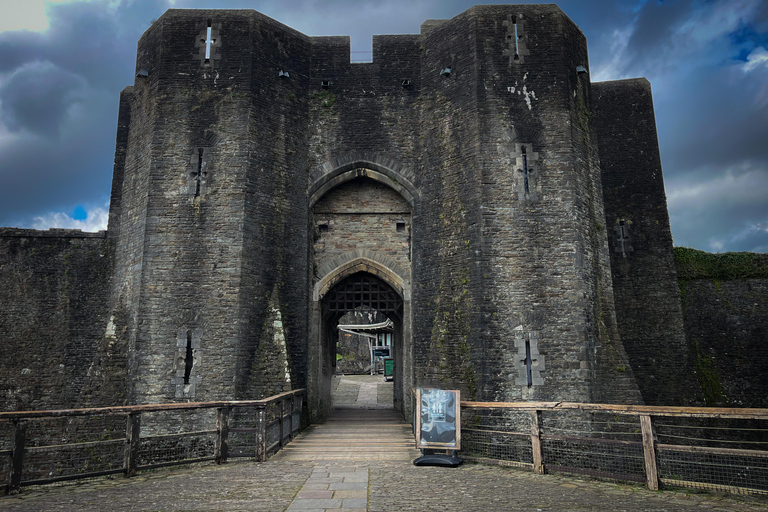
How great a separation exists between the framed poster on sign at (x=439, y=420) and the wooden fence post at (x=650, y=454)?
8.32 feet

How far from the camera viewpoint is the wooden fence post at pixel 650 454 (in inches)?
232

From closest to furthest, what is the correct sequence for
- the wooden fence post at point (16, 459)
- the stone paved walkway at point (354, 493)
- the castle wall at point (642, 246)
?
the stone paved walkway at point (354, 493)
the wooden fence post at point (16, 459)
the castle wall at point (642, 246)

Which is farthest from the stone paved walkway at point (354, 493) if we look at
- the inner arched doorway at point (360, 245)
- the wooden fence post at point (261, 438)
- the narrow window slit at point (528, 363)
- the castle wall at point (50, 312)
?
the castle wall at point (50, 312)

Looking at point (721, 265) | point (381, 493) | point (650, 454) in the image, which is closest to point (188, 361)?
point (381, 493)

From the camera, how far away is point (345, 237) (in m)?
14.0

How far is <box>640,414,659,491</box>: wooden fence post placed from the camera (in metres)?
5.89

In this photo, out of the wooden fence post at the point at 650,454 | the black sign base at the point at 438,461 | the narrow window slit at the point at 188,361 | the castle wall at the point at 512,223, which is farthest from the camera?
the narrow window slit at the point at 188,361

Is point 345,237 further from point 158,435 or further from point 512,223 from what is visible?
point 158,435

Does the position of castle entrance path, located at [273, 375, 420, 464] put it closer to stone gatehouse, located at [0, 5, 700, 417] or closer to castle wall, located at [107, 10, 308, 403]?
stone gatehouse, located at [0, 5, 700, 417]

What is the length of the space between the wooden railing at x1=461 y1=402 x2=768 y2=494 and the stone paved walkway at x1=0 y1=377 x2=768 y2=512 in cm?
40

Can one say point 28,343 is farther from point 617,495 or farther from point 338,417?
point 617,495

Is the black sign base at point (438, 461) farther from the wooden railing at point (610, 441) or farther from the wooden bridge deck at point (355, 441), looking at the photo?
the wooden bridge deck at point (355, 441)

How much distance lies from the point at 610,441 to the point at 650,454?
57 cm

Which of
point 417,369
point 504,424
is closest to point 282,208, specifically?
point 417,369
